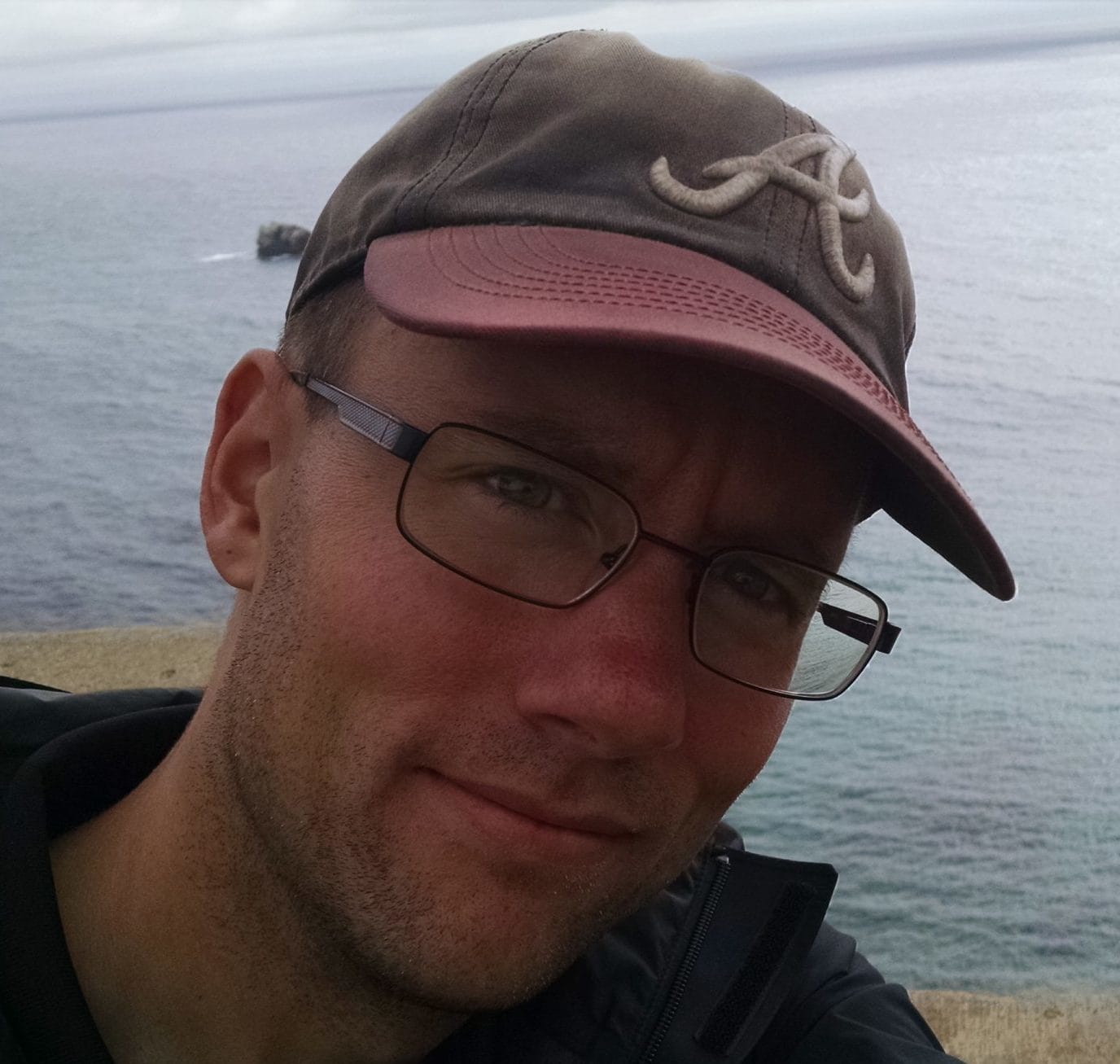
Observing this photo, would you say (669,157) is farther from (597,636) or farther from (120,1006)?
(120,1006)

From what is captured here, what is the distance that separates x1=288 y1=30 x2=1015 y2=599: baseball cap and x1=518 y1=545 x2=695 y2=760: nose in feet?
A: 0.66

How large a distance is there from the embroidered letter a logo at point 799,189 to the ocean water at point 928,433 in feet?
4.54

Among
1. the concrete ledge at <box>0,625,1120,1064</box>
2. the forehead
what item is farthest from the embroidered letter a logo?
the concrete ledge at <box>0,625,1120,1064</box>

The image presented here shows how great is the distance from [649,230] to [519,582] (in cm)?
31

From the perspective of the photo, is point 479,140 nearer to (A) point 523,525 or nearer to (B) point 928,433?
(A) point 523,525

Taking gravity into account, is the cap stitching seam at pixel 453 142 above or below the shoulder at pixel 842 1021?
above

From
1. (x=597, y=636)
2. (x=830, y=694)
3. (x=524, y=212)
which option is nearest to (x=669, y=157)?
(x=524, y=212)

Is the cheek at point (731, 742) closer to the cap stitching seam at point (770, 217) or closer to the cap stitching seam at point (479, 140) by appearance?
the cap stitching seam at point (770, 217)

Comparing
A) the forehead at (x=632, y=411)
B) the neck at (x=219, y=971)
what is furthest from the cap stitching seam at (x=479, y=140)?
the neck at (x=219, y=971)

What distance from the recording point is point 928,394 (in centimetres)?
285

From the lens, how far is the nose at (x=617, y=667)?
3.07 feet

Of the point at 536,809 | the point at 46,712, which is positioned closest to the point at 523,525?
the point at 536,809

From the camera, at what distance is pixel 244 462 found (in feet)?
3.91

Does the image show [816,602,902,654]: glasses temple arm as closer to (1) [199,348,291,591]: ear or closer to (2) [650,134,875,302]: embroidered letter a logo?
(2) [650,134,875,302]: embroidered letter a logo
